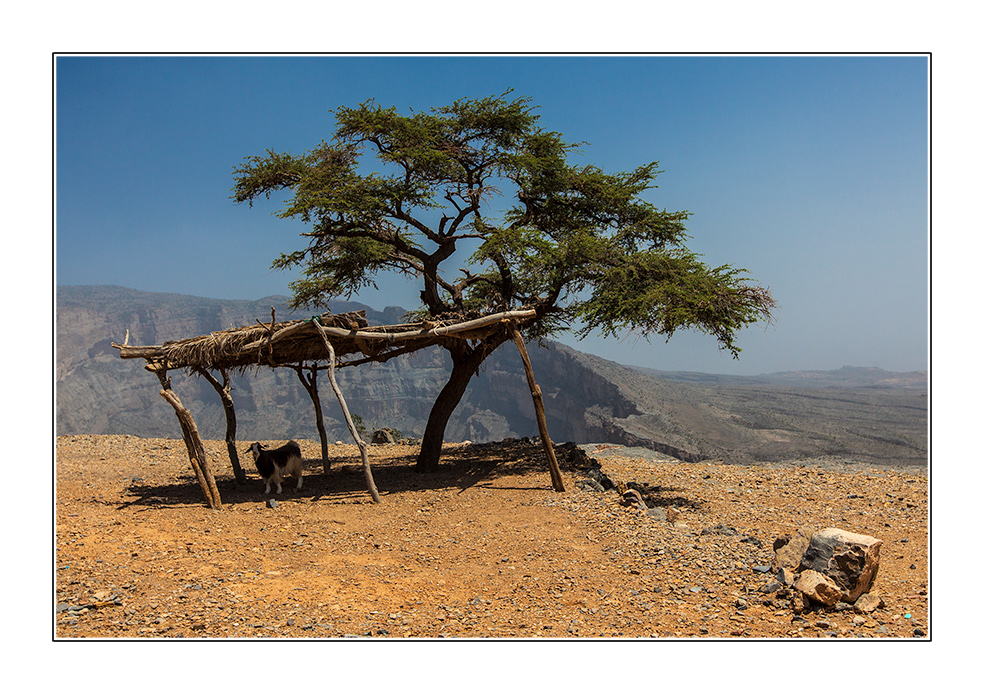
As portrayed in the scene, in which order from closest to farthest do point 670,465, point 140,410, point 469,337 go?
point 469,337
point 670,465
point 140,410

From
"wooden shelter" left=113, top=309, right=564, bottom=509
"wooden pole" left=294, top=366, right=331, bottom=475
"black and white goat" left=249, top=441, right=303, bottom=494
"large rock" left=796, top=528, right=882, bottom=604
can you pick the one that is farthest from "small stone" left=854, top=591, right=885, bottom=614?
"wooden pole" left=294, top=366, right=331, bottom=475

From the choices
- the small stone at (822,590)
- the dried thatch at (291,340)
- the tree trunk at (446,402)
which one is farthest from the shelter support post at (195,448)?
the small stone at (822,590)

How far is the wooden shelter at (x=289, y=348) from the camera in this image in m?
9.26

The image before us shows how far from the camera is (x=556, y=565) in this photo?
6.75 metres

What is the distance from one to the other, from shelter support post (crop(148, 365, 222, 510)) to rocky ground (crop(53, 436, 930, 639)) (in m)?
0.31

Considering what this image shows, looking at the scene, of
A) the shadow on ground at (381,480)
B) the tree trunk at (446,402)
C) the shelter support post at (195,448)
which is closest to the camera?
the shelter support post at (195,448)

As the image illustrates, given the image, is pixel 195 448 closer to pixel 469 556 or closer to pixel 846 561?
pixel 469 556

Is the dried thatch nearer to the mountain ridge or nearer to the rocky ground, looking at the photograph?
Answer: the rocky ground

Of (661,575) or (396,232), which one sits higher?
(396,232)

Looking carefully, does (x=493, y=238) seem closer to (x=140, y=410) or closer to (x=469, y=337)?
(x=469, y=337)

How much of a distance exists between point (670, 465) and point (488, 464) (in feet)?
13.1

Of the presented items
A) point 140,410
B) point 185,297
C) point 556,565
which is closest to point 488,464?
point 556,565

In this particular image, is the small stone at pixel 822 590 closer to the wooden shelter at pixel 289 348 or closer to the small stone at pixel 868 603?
the small stone at pixel 868 603

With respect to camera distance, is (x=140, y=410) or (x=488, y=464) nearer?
(x=488, y=464)
